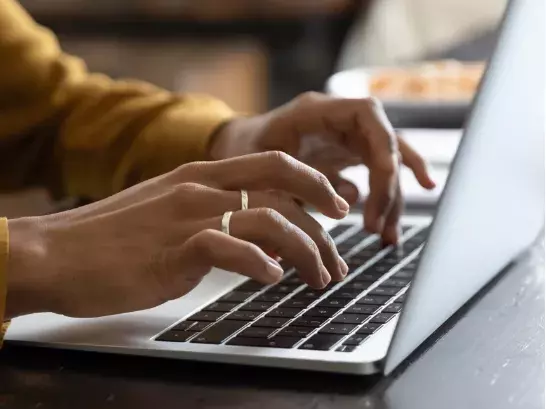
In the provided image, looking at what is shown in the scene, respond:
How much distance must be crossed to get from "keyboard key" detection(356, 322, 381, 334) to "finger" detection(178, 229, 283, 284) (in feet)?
0.18

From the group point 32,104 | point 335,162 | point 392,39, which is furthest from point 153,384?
point 392,39

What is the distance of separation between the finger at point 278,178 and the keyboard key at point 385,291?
6 cm

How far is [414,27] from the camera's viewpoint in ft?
6.90

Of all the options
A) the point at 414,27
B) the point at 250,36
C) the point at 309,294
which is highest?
the point at 309,294

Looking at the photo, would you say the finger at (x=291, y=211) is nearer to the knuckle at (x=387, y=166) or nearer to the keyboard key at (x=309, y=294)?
the keyboard key at (x=309, y=294)

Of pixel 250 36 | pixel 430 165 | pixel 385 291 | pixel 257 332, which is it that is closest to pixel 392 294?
pixel 385 291

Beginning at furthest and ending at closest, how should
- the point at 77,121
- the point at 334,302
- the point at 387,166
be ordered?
1. the point at 77,121
2. the point at 387,166
3. the point at 334,302

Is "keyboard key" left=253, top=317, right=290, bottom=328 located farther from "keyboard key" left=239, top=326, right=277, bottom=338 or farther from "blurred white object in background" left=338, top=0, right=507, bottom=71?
"blurred white object in background" left=338, top=0, right=507, bottom=71

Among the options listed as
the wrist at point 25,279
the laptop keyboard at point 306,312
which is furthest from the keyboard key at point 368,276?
the wrist at point 25,279

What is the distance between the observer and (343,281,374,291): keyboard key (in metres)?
0.61

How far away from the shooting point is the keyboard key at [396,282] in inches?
24.1

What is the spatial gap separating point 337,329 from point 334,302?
6 centimetres

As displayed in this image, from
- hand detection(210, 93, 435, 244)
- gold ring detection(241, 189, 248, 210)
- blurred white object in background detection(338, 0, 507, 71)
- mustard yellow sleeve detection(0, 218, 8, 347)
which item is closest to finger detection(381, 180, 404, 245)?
hand detection(210, 93, 435, 244)

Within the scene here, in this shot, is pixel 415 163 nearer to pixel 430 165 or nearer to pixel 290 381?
pixel 430 165
